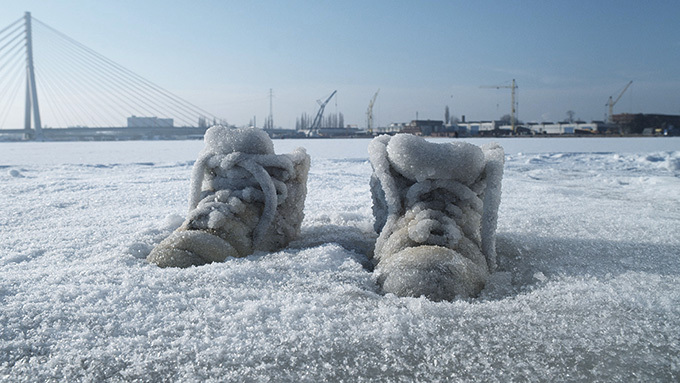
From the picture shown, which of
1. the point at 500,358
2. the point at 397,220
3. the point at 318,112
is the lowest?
the point at 500,358

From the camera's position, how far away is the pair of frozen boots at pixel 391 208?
58.5 inches

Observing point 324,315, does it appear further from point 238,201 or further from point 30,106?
point 30,106

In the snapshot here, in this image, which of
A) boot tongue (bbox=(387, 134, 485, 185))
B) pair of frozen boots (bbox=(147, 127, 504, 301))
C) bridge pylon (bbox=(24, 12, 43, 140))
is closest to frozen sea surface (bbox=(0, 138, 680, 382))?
pair of frozen boots (bbox=(147, 127, 504, 301))

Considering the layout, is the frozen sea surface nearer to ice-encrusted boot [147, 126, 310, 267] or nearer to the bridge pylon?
ice-encrusted boot [147, 126, 310, 267]

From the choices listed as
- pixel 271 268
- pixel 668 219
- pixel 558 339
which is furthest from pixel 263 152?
pixel 668 219

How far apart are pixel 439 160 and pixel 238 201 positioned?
0.86 meters

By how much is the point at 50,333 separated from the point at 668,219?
326 cm

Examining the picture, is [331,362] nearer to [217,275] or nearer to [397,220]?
[217,275]

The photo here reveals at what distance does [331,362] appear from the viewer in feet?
3.29

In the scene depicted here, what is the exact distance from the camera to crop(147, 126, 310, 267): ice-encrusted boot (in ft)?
5.77

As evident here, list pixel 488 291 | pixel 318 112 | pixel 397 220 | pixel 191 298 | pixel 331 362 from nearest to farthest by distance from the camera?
pixel 331 362 < pixel 191 298 < pixel 488 291 < pixel 397 220 < pixel 318 112

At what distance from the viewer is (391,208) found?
188 centimetres

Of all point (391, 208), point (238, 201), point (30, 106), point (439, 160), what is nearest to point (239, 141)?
point (238, 201)

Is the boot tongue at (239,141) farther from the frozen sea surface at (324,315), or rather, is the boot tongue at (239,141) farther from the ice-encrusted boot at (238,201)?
the frozen sea surface at (324,315)
